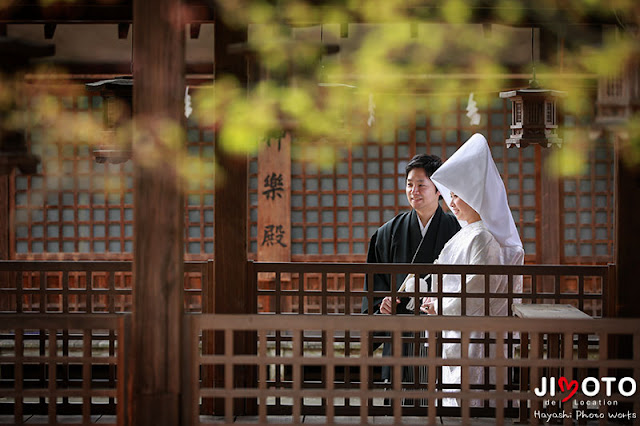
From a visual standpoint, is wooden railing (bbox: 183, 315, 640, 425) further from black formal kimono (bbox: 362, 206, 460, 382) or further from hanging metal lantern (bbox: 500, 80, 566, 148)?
hanging metal lantern (bbox: 500, 80, 566, 148)

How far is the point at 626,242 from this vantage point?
5.16 metres

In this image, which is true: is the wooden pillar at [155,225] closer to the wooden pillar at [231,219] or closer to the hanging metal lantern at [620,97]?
the wooden pillar at [231,219]

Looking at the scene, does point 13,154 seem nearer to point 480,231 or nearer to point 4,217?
point 480,231

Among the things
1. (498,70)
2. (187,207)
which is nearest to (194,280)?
(187,207)

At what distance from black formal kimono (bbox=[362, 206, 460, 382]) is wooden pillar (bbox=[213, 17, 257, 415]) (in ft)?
5.19

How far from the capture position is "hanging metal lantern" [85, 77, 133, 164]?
6.39 meters

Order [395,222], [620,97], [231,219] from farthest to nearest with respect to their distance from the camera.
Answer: [395,222] → [231,219] → [620,97]

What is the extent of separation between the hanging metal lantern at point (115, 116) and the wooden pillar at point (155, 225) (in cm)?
277

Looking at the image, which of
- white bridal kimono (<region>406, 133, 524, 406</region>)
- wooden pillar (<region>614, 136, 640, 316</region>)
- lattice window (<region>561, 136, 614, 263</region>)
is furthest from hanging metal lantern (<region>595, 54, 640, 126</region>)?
lattice window (<region>561, 136, 614, 263</region>)

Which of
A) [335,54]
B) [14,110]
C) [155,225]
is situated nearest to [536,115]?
[335,54]

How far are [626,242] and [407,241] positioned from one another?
2055 millimetres

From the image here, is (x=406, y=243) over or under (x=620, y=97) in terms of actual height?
under

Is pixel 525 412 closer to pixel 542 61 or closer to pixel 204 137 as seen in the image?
pixel 542 61

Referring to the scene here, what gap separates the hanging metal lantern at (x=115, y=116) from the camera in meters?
6.39
